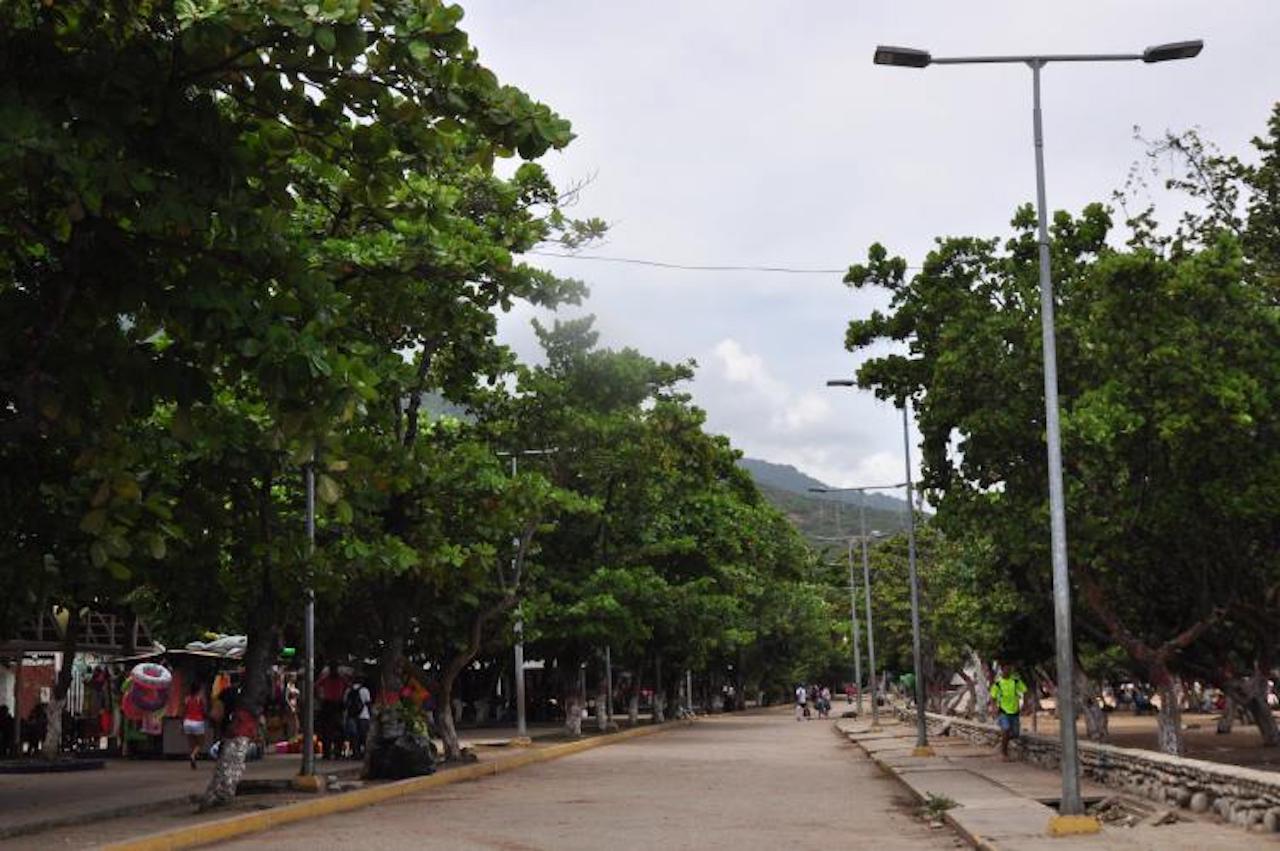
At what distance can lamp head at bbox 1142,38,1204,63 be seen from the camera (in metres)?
14.4

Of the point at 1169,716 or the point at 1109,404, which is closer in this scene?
the point at 1109,404

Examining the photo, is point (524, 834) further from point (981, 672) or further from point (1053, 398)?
point (981, 672)

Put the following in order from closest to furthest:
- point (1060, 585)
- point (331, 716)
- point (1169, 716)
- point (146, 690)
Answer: point (1060, 585) < point (1169, 716) < point (146, 690) < point (331, 716)

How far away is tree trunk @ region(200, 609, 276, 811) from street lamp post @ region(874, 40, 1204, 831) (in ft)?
31.0

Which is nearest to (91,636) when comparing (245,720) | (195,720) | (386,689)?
(195,720)

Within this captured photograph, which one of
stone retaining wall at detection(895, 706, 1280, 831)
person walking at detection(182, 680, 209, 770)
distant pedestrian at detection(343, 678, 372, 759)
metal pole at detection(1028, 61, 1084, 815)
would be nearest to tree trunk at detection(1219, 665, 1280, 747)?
stone retaining wall at detection(895, 706, 1280, 831)

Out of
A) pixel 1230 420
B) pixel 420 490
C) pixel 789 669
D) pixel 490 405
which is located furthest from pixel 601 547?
pixel 789 669

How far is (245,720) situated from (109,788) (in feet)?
16.4

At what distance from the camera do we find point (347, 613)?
25.1 m

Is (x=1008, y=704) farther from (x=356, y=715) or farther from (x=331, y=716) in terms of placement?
(x=331, y=716)

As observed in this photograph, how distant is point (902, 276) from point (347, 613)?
10916mm

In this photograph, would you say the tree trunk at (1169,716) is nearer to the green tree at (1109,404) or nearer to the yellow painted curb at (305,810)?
the green tree at (1109,404)

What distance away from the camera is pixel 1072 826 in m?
13.4

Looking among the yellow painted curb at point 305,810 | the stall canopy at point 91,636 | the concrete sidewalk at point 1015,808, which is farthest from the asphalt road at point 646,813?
the stall canopy at point 91,636
